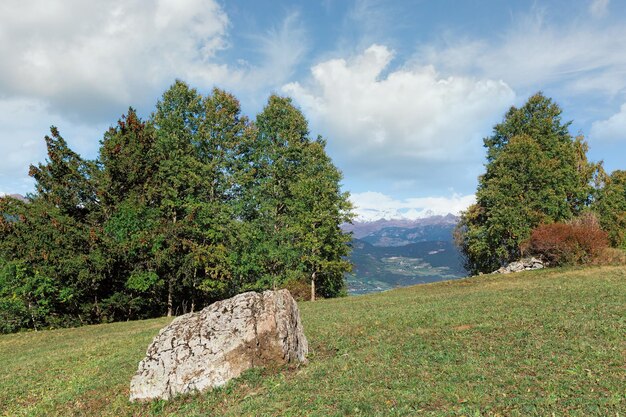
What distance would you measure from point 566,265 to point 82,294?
2265 inches

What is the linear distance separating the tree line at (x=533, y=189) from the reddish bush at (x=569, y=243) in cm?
80

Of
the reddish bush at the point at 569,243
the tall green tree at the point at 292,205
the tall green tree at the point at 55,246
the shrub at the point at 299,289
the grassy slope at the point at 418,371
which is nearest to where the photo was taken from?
the grassy slope at the point at 418,371

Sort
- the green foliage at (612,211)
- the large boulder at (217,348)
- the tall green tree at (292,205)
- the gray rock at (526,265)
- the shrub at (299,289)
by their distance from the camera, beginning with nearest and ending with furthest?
the large boulder at (217,348), the tall green tree at (292,205), the gray rock at (526,265), the shrub at (299,289), the green foliage at (612,211)

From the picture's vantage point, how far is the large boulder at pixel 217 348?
13.7 meters

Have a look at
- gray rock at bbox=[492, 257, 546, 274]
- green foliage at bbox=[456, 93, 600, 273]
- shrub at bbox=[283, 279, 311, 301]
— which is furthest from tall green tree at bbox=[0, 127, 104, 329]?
green foliage at bbox=[456, 93, 600, 273]

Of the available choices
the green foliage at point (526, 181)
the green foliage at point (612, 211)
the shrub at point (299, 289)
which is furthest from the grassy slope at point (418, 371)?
the green foliage at point (612, 211)

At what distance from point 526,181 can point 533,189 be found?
1527 millimetres

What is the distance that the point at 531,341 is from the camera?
1424 cm

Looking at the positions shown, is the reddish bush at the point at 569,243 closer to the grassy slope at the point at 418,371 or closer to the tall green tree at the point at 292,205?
the grassy slope at the point at 418,371

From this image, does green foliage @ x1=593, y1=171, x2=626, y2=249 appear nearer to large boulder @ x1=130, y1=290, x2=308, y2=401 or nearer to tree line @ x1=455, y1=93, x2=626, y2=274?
tree line @ x1=455, y1=93, x2=626, y2=274

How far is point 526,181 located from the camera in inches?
2194

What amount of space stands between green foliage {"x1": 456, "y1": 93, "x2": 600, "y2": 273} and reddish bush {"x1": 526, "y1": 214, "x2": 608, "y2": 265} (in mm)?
6144

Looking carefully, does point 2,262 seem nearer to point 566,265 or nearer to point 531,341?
point 531,341

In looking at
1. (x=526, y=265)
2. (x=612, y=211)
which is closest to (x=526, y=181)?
(x=526, y=265)
